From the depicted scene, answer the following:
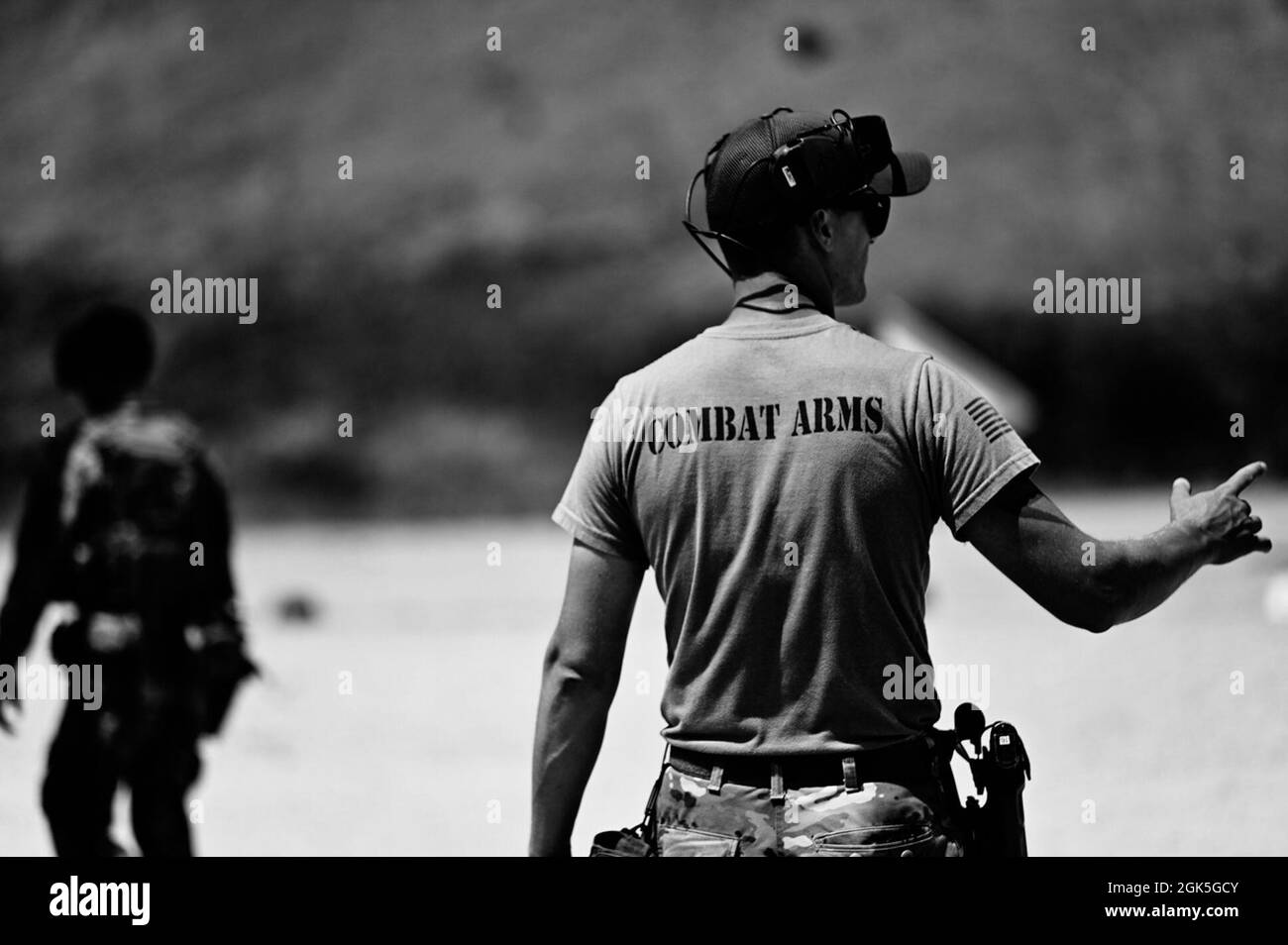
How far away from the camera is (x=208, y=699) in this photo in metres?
4.44

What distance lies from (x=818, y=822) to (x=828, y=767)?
72mm

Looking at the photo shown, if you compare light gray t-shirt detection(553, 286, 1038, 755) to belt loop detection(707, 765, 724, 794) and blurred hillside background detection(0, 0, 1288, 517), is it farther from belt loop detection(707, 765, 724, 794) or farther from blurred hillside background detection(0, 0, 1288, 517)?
blurred hillside background detection(0, 0, 1288, 517)

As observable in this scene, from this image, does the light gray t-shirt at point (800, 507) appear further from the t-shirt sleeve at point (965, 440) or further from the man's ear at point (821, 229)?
the man's ear at point (821, 229)

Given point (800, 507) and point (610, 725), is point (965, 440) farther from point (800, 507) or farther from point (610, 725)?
point (610, 725)

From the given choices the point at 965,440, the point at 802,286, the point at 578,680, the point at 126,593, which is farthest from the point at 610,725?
the point at 965,440

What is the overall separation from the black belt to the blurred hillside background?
18.4 m

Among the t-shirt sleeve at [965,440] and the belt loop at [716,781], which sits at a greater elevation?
the t-shirt sleeve at [965,440]

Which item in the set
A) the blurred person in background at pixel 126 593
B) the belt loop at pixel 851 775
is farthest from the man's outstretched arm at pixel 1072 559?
the blurred person in background at pixel 126 593

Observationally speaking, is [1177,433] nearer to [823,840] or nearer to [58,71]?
[58,71]

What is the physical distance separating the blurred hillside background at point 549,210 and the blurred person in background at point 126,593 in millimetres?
16668

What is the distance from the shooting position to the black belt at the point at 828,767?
220cm

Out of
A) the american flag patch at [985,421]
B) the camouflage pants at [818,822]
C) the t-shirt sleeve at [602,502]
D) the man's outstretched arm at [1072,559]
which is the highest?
the american flag patch at [985,421]
